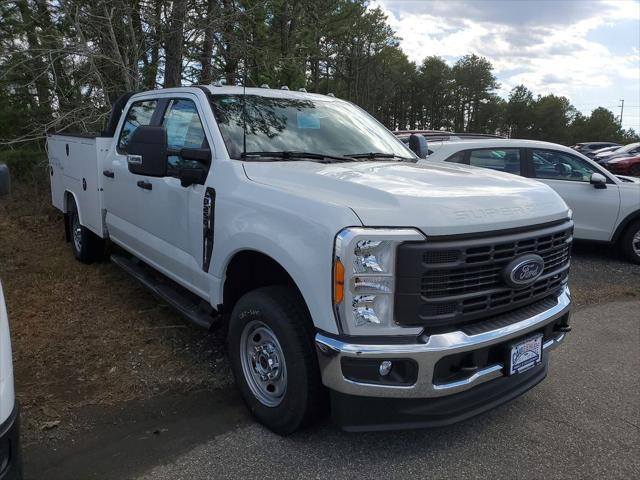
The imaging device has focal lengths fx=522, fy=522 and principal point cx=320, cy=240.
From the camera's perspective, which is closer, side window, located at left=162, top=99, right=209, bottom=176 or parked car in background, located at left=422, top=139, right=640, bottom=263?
side window, located at left=162, top=99, right=209, bottom=176

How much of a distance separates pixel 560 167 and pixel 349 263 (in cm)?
644

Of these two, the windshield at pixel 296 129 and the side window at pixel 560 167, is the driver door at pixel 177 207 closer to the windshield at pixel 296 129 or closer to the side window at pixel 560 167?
the windshield at pixel 296 129

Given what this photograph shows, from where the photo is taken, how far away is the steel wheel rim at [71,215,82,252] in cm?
635

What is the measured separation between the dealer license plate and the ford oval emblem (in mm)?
328

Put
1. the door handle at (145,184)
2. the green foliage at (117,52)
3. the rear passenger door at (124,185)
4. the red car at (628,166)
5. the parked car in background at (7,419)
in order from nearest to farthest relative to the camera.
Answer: the parked car in background at (7,419) < the door handle at (145,184) < the rear passenger door at (124,185) < the green foliage at (117,52) < the red car at (628,166)

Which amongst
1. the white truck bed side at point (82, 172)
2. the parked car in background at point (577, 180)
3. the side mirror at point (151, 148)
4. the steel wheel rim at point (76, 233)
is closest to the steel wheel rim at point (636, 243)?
→ the parked car in background at point (577, 180)

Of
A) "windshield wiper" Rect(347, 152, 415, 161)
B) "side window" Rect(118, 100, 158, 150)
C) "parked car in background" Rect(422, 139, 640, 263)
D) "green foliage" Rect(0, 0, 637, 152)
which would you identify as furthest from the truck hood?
"green foliage" Rect(0, 0, 637, 152)

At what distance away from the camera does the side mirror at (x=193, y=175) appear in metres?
3.48

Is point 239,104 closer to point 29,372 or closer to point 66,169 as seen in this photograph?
point 29,372

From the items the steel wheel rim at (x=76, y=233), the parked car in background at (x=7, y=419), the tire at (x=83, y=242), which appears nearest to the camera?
the parked car in background at (x=7, y=419)

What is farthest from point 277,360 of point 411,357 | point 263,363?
point 411,357

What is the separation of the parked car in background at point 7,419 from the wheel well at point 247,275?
55.8 inches

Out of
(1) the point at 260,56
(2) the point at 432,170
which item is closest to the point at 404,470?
(2) the point at 432,170

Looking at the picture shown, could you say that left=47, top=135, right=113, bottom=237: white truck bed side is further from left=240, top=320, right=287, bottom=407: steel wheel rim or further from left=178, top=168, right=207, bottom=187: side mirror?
left=240, top=320, right=287, bottom=407: steel wheel rim
